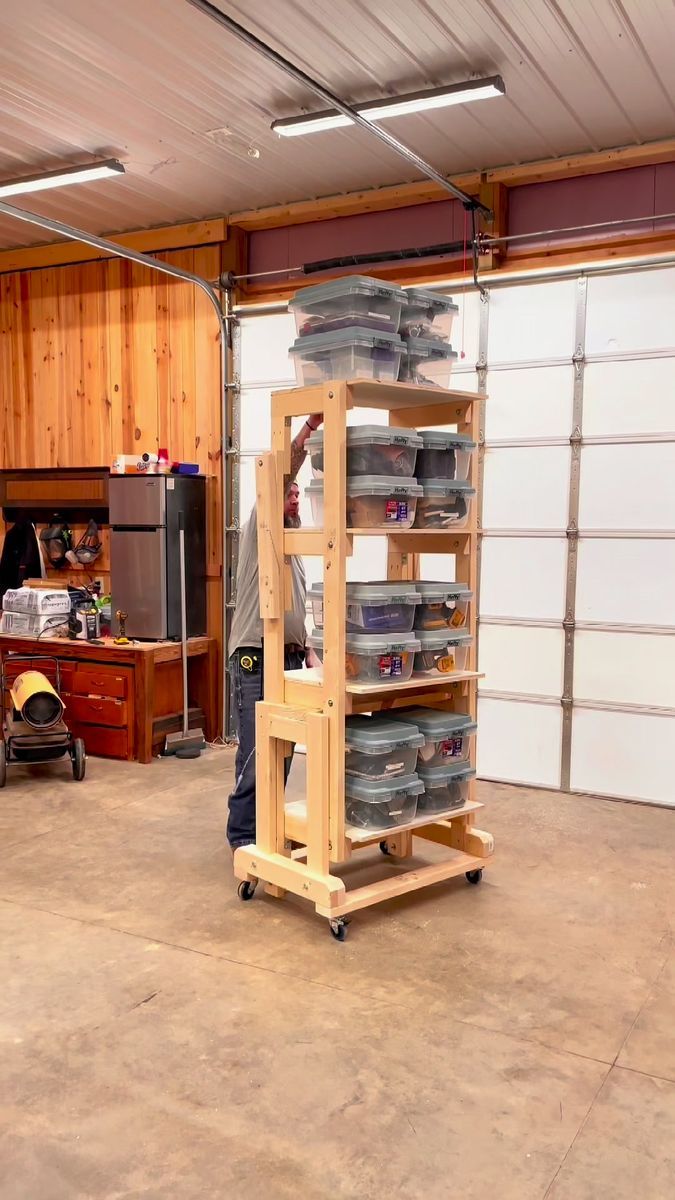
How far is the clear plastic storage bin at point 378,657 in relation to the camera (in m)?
3.70

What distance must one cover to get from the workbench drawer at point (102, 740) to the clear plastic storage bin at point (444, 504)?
10.4ft

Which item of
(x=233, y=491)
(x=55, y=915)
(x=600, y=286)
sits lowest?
(x=55, y=915)

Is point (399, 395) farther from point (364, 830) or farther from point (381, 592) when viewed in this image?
point (364, 830)

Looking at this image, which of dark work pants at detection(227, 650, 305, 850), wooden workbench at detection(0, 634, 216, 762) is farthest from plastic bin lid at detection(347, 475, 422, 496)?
wooden workbench at detection(0, 634, 216, 762)

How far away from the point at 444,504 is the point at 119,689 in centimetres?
312

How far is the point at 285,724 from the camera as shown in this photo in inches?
154

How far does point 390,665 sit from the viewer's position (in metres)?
3.77

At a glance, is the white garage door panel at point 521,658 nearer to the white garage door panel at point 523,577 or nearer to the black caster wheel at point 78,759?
the white garage door panel at point 523,577

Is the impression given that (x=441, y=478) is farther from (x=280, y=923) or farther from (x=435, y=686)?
(x=280, y=923)

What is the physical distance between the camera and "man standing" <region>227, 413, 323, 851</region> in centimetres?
439

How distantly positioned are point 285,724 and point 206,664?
3135 millimetres

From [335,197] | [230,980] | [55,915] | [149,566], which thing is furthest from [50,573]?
[230,980]

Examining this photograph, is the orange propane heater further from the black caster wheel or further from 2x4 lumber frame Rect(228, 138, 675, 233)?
2x4 lumber frame Rect(228, 138, 675, 233)

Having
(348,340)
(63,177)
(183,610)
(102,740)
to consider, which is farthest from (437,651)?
(63,177)
